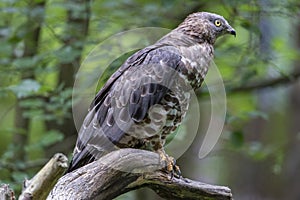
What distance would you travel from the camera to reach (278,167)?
232 inches

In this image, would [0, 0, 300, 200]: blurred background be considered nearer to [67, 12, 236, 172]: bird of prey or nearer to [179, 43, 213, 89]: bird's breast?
[67, 12, 236, 172]: bird of prey

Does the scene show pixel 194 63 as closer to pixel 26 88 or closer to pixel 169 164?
pixel 169 164

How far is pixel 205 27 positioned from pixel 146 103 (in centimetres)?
70

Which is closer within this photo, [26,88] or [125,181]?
[125,181]

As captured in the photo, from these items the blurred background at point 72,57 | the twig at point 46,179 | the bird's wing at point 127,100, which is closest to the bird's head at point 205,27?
the bird's wing at point 127,100

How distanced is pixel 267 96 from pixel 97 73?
4.61m

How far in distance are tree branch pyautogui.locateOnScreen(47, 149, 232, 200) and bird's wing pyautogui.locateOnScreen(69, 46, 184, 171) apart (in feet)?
0.94

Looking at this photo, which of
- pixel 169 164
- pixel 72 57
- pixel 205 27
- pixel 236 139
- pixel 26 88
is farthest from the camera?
pixel 236 139

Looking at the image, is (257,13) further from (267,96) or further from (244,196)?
(244,196)

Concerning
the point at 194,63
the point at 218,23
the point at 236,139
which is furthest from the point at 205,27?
the point at 236,139

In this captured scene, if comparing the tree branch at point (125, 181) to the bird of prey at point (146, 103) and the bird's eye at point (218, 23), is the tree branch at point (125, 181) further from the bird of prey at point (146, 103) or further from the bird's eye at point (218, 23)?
the bird's eye at point (218, 23)

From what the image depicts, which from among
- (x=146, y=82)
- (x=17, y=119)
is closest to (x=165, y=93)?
(x=146, y=82)

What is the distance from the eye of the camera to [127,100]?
379 centimetres

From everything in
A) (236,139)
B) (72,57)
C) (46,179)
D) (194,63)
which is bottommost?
(236,139)
